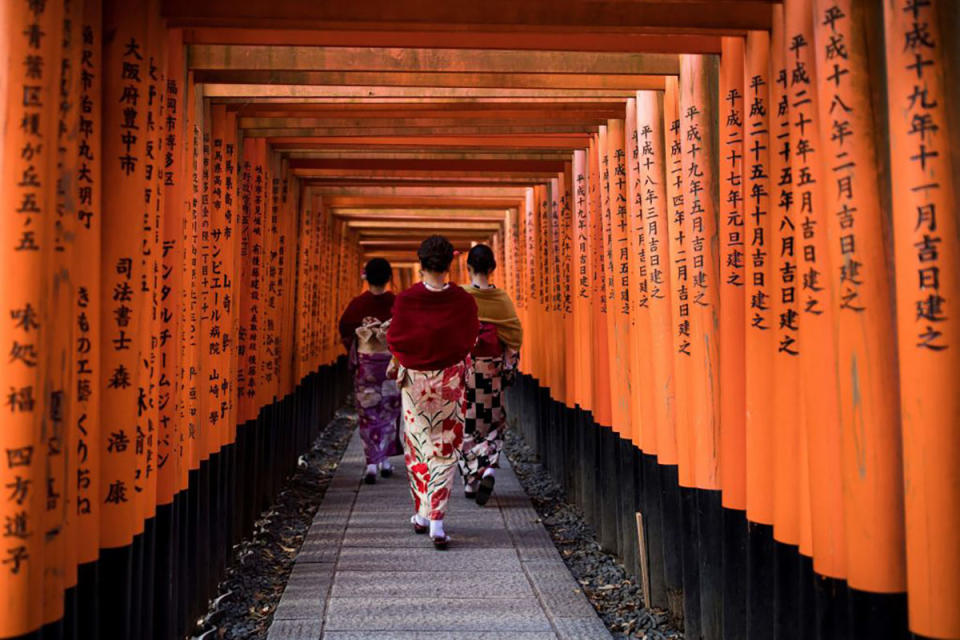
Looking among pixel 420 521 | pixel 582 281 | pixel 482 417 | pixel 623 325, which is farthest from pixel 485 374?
pixel 623 325

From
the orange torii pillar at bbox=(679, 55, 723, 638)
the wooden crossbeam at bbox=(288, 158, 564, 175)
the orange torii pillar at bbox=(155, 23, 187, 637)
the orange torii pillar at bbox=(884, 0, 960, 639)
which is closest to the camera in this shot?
the orange torii pillar at bbox=(884, 0, 960, 639)

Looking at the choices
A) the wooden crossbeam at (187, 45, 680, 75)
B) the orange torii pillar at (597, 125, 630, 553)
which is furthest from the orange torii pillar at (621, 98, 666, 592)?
the wooden crossbeam at (187, 45, 680, 75)

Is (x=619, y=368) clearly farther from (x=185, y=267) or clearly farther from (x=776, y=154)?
(x=185, y=267)

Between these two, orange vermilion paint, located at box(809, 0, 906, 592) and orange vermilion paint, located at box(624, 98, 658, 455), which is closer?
orange vermilion paint, located at box(809, 0, 906, 592)

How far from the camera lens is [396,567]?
194 inches

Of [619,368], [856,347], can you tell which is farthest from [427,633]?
[856,347]

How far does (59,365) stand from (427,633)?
231 centimetres

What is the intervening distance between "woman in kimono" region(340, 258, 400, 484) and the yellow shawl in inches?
41.6

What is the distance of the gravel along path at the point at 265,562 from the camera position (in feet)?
13.7

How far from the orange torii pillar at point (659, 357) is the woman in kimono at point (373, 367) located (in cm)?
345

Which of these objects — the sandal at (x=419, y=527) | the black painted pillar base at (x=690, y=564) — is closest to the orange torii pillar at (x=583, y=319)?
the sandal at (x=419, y=527)

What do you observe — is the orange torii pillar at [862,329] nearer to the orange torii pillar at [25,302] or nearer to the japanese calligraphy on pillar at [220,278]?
the orange torii pillar at [25,302]

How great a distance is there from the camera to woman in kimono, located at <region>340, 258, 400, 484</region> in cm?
746

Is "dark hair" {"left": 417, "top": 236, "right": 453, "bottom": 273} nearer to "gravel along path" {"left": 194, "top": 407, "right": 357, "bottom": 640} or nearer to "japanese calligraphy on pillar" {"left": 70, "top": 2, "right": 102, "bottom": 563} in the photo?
"gravel along path" {"left": 194, "top": 407, "right": 357, "bottom": 640}
